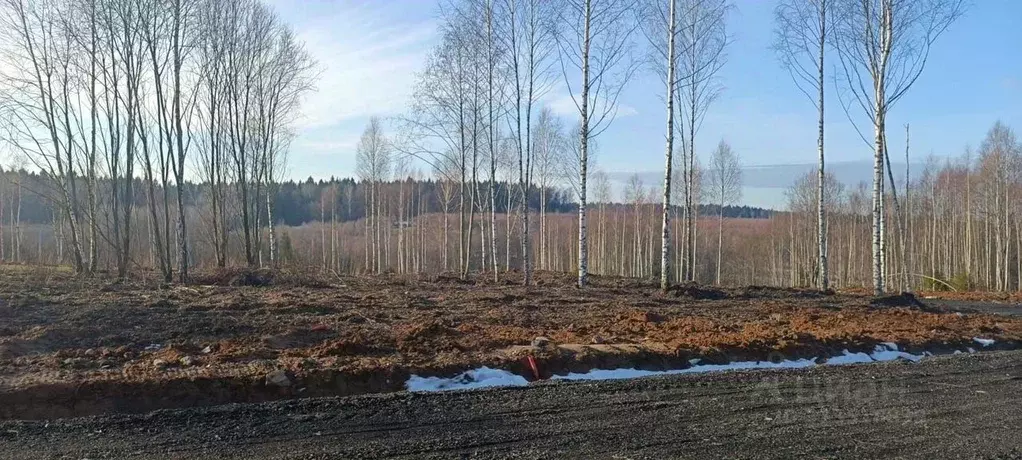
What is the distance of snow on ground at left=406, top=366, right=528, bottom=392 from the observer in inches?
281

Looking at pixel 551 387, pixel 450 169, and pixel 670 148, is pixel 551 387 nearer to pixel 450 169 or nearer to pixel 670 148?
pixel 670 148

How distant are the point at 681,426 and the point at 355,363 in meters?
3.79

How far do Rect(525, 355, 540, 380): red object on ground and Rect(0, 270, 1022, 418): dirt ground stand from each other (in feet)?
0.06

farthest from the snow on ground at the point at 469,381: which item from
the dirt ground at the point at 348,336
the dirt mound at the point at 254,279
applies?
the dirt mound at the point at 254,279

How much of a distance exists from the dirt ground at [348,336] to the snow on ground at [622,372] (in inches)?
5.3

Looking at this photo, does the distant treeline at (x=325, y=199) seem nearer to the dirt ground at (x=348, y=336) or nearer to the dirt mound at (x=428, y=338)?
the dirt ground at (x=348, y=336)

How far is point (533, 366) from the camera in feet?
25.6

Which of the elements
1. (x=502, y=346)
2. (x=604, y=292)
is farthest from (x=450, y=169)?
(x=502, y=346)

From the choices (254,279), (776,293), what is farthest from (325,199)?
(776,293)

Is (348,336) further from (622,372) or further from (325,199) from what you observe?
(325,199)

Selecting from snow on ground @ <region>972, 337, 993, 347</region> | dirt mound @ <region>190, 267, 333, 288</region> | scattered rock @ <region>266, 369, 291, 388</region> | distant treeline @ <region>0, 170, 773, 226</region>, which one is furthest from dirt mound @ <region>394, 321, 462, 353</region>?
distant treeline @ <region>0, 170, 773, 226</region>

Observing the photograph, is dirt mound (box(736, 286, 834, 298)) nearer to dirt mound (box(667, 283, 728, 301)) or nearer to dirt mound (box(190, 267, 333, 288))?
dirt mound (box(667, 283, 728, 301))

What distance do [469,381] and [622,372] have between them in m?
2.02

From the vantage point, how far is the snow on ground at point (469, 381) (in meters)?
7.15
